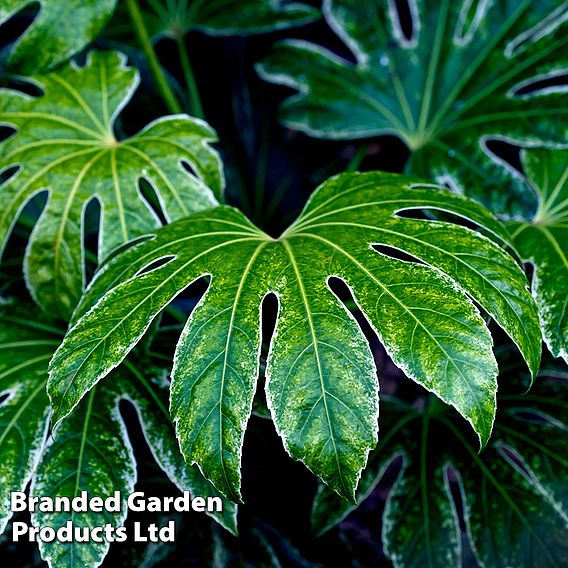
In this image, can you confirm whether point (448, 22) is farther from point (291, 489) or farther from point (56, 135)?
point (291, 489)

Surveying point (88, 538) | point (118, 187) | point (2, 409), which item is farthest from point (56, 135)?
point (88, 538)

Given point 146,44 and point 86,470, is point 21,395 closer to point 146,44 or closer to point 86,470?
point 86,470

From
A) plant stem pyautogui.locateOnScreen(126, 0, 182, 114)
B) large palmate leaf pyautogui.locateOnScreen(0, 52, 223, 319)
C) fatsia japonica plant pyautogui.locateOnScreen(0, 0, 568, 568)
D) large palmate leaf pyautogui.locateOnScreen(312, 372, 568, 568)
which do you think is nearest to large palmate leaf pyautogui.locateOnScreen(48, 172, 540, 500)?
fatsia japonica plant pyautogui.locateOnScreen(0, 0, 568, 568)

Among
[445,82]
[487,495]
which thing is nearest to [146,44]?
[445,82]

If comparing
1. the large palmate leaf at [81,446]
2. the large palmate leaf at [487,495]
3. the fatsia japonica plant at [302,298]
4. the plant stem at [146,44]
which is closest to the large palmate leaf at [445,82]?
the fatsia japonica plant at [302,298]

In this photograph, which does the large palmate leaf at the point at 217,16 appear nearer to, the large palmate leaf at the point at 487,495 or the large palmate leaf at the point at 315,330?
the large palmate leaf at the point at 315,330

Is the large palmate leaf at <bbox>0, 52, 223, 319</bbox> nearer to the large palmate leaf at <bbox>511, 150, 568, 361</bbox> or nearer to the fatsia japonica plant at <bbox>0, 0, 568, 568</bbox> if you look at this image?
the fatsia japonica plant at <bbox>0, 0, 568, 568</bbox>
